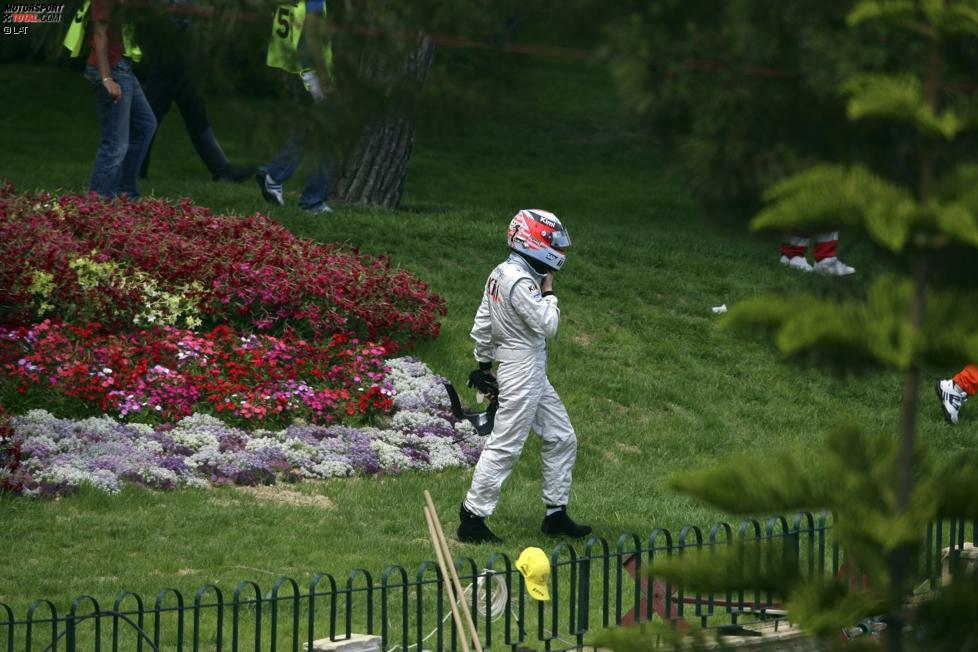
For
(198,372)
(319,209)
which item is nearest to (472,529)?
(198,372)

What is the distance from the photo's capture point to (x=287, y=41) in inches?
155

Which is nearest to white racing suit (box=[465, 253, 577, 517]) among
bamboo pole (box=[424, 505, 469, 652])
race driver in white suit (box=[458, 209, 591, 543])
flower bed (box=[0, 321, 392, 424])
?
race driver in white suit (box=[458, 209, 591, 543])

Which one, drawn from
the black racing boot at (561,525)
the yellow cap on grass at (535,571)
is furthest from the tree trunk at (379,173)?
the yellow cap on grass at (535,571)

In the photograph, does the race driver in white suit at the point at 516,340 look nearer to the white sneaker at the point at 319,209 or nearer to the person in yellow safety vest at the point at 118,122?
the person in yellow safety vest at the point at 118,122

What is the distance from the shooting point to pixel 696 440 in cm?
1193

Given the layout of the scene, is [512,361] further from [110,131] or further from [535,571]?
[110,131]

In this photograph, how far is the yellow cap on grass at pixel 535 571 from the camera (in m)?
6.89

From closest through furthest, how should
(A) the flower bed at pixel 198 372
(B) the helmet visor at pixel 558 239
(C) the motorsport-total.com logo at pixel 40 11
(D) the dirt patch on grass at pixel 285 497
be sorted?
1. (C) the motorsport-total.com logo at pixel 40 11
2. (B) the helmet visor at pixel 558 239
3. (D) the dirt patch on grass at pixel 285 497
4. (A) the flower bed at pixel 198 372

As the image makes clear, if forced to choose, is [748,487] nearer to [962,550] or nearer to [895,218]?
A: [895,218]

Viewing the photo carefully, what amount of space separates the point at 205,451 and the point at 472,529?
206cm

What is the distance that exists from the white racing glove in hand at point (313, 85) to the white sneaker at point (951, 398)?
9928mm

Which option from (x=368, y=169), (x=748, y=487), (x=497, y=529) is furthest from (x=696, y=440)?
(x=748, y=487)

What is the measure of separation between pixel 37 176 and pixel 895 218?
49.2 feet

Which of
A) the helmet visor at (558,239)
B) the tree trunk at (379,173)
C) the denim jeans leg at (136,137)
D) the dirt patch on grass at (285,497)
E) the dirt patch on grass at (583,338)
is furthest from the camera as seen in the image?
the tree trunk at (379,173)
